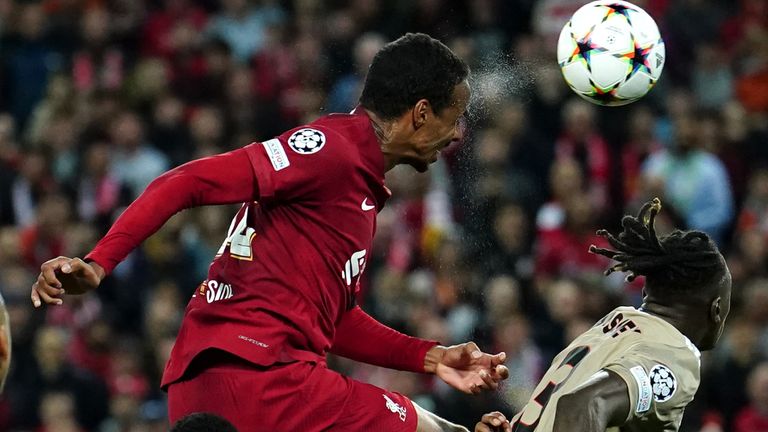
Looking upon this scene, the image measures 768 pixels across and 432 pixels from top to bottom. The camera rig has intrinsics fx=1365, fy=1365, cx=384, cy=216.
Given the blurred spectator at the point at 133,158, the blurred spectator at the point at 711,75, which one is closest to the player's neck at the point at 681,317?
the blurred spectator at the point at 711,75

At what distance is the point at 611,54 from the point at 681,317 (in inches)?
65.8

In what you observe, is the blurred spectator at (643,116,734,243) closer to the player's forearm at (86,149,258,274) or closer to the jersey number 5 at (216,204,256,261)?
the jersey number 5 at (216,204,256,261)

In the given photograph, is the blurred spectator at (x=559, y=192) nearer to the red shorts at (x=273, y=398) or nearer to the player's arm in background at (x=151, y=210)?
the red shorts at (x=273, y=398)

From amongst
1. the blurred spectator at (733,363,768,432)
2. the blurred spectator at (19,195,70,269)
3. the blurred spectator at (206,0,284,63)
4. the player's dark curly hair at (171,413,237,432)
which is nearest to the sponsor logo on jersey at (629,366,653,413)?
the player's dark curly hair at (171,413,237,432)

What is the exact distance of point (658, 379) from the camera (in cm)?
396

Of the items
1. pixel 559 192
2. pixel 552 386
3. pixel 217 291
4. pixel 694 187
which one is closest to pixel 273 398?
pixel 217 291

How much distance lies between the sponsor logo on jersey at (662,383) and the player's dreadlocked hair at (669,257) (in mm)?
377

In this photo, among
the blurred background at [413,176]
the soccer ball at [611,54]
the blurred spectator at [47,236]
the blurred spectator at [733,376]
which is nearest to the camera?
the soccer ball at [611,54]

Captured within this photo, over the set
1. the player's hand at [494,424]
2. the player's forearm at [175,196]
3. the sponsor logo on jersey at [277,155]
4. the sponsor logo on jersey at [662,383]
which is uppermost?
the sponsor logo on jersey at [277,155]

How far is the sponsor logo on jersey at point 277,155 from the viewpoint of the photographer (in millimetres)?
4074

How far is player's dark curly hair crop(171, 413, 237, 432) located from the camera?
139 inches

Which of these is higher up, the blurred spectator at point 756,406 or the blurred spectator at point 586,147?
the blurred spectator at point 586,147

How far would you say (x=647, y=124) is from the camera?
945 cm

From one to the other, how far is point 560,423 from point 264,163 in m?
1.16
